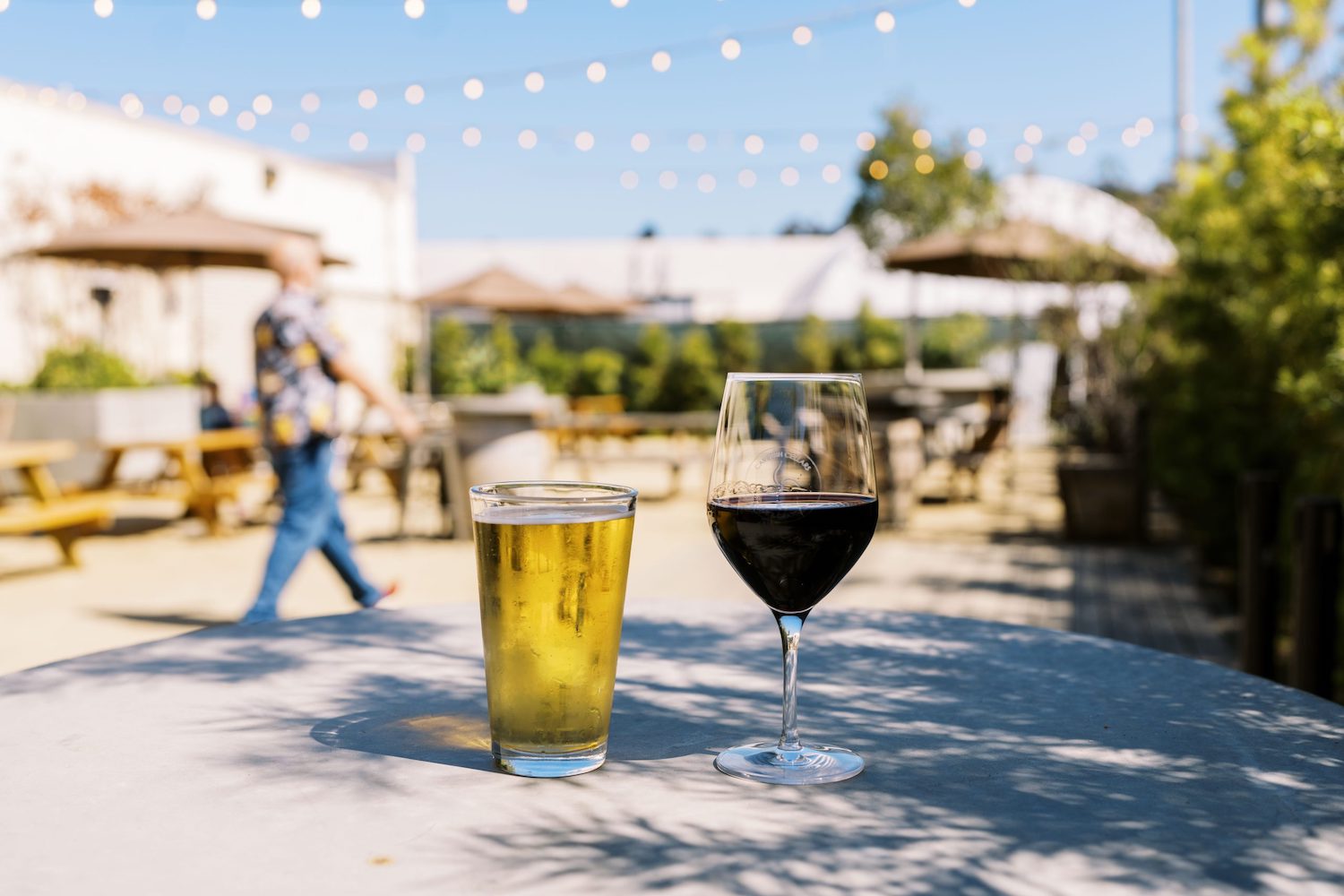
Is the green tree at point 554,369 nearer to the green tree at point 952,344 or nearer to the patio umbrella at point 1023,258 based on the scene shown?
the green tree at point 952,344

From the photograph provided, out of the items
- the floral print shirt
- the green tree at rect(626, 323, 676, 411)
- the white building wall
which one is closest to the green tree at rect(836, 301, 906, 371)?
the green tree at rect(626, 323, 676, 411)

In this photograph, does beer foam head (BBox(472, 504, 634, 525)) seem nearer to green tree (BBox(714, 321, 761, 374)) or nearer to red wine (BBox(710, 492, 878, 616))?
red wine (BBox(710, 492, 878, 616))

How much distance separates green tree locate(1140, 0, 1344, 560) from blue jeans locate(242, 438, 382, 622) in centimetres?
334

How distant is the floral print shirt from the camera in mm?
4758

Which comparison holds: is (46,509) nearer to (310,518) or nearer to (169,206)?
(310,518)

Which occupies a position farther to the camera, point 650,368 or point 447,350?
point 650,368

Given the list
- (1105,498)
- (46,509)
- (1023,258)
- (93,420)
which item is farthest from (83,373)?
(1105,498)

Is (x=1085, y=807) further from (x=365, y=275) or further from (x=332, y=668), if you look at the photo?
(x=365, y=275)

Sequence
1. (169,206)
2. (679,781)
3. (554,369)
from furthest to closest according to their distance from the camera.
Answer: (554,369) < (169,206) < (679,781)

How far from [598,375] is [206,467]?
12054mm

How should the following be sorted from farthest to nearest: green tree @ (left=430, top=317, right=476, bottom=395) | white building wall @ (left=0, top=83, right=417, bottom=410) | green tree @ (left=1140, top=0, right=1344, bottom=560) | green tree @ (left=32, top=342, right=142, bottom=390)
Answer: green tree @ (left=430, top=317, right=476, bottom=395) < white building wall @ (left=0, top=83, right=417, bottom=410) < green tree @ (left=32, top=342, right=142, bottom=390) < green tree @ (left=1140, top=0, right=1344, bottom=560)

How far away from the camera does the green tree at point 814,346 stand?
67.0ft

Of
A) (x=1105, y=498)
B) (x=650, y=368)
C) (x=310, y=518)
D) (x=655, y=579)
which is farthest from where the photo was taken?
(x=650, y=368)

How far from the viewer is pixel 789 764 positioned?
2.90 ft
